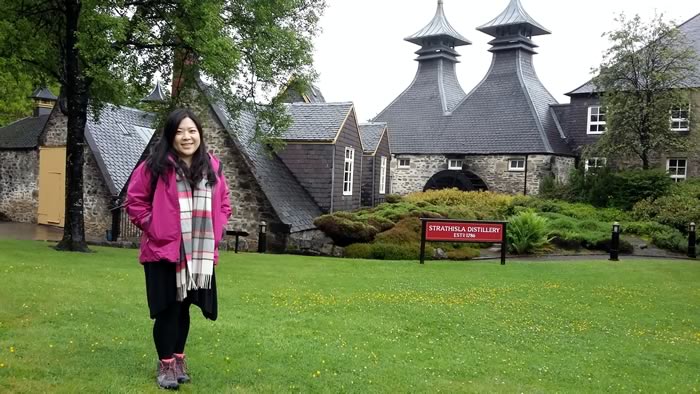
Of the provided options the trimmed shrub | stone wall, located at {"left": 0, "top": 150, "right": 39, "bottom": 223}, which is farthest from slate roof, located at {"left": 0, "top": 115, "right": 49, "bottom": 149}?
the trimmed shrub

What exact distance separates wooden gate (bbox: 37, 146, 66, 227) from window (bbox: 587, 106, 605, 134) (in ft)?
85.9

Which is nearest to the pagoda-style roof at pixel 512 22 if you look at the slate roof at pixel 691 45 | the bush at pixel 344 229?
the slate roof at pixel 691 45

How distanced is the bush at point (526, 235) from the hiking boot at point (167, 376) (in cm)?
1440

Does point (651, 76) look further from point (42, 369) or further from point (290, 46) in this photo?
point (42, 369)

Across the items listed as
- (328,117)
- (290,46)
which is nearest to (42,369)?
(290,46)

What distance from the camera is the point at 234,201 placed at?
1952cm

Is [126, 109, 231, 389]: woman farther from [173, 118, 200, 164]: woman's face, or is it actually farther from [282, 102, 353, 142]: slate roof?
[282, 102, 353, 142]: slate roof

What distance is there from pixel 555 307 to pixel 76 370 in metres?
6.68

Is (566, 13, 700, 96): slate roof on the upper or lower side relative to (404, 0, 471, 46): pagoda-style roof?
lower

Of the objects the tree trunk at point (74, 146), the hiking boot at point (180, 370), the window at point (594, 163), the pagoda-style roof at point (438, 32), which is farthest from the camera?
the pagoda-style roof at point (438, 32)

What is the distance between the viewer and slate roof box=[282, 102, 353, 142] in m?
21.2

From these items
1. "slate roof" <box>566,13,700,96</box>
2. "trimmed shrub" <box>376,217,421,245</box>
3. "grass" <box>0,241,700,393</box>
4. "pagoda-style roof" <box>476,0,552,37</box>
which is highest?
"pagoda-style roof" <box>476,0,552,37</box>

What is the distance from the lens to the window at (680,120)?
28475 mm

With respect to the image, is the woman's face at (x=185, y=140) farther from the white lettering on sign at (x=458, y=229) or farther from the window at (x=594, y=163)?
the window at (x=594, y=163)
